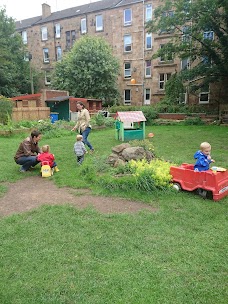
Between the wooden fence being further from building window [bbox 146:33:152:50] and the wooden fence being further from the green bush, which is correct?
building window [bbox 146:33:152:50]

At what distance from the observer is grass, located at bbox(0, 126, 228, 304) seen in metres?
2.72

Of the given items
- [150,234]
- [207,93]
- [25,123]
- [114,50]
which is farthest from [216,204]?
[114,50]

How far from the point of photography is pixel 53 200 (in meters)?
5.35

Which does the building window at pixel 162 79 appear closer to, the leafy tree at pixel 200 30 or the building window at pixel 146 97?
the building window at pixel 146 97

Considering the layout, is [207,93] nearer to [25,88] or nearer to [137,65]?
[137,65]

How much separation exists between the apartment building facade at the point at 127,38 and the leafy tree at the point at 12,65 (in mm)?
3782

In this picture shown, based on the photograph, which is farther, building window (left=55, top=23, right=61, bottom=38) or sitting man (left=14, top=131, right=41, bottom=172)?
building window (left=55, top=23, right=61, bottom=38)

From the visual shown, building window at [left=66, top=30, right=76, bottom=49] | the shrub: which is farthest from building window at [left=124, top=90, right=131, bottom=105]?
the shrub

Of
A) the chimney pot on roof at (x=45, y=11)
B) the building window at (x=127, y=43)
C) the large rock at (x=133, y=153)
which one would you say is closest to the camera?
the large rock at (x=133, y=153)

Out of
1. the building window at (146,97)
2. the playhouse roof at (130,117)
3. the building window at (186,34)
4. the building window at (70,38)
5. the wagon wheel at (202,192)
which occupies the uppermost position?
the building window at (70,38)

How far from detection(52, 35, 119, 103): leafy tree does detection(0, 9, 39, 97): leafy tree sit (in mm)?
6317

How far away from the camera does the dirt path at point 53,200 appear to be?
4.90 meters

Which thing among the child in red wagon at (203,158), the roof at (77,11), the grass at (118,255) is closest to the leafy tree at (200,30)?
the roof at (77,11)

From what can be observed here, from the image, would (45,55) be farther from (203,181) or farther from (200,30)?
(203,181)
